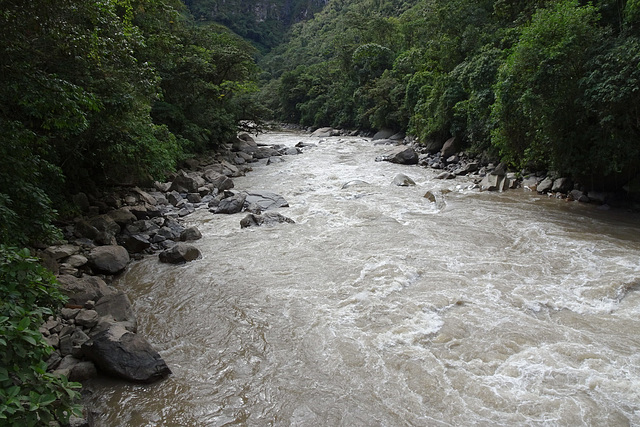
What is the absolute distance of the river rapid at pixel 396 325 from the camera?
13.2 feet

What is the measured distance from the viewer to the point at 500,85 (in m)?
11.8

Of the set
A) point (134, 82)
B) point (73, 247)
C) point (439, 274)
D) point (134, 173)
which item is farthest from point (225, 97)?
point (439, 274)

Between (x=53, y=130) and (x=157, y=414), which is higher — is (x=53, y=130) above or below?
above

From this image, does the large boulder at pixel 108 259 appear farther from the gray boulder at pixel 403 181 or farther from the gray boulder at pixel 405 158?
the gray boulder at pixel 405 158

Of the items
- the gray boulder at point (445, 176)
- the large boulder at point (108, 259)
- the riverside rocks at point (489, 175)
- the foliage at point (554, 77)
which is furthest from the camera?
the gray boulder at point (445, 176)

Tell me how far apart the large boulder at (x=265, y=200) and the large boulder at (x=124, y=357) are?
7.05 m

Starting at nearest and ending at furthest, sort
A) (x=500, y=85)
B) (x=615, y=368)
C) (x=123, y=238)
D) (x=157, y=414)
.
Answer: (x=157, y=414) → (x=615, y=368) → (x=123, y=238) → (x=500, y=85)

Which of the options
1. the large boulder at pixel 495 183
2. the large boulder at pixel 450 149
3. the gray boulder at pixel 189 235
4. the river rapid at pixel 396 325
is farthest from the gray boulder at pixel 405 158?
the gray boulder at pixel 189 235

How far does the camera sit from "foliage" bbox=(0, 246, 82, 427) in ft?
8.34

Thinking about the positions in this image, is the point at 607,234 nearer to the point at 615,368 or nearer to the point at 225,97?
the point at 615,368

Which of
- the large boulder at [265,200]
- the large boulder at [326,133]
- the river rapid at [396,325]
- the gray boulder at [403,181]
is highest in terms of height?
the large boulder at [326,133]

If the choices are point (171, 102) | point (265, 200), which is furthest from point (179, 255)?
point (171, 102)

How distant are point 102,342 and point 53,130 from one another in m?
4.52

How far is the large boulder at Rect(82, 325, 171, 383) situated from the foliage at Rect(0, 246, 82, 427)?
51.3 inches
